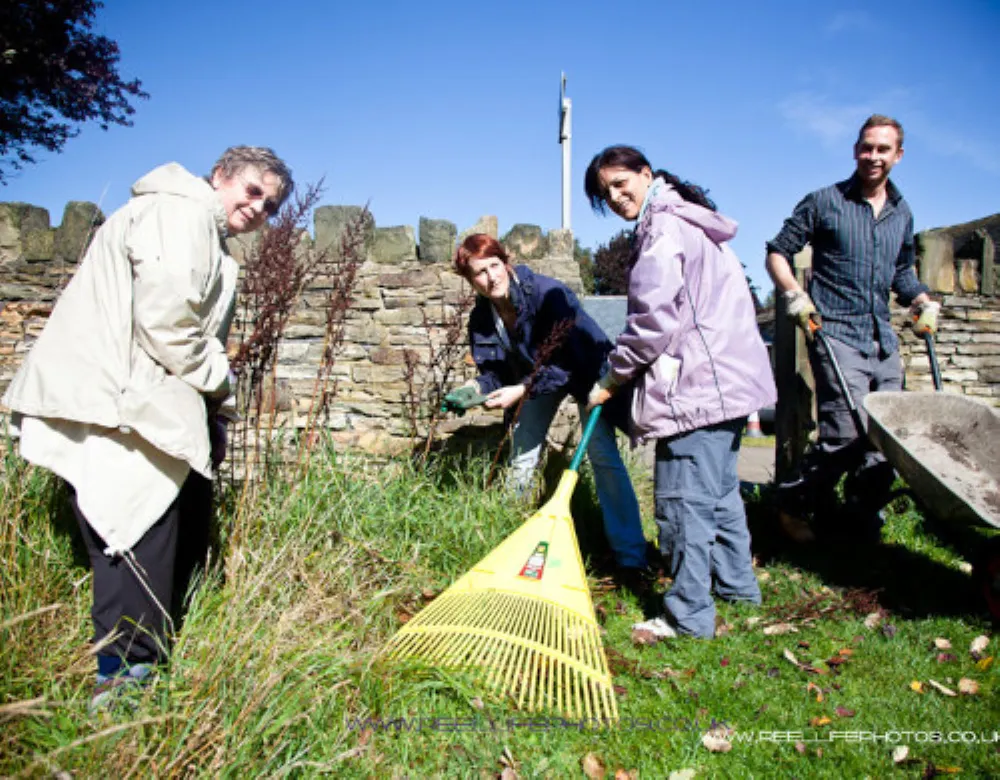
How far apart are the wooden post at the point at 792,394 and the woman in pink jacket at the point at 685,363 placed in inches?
68.4

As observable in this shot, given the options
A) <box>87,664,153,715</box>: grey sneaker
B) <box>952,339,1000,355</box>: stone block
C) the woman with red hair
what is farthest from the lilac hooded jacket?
<box>952,339,1000,355</box>: stone block

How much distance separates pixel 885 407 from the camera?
10.2 ft

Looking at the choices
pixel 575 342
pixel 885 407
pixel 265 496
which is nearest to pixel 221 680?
pixel 265 496

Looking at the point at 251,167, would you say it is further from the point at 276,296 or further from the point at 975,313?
the point at 975,313

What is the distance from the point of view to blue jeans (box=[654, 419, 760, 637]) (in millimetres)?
2533

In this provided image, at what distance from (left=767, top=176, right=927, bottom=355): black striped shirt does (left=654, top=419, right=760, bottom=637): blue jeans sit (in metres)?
1.33

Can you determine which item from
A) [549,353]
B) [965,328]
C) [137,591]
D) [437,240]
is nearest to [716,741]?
[549,353]

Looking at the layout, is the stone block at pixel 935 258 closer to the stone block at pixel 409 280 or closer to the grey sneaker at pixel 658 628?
the stone block at pixel 409 280

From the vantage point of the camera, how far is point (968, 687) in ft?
7.64

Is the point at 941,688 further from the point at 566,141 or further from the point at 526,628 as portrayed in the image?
the point at 566,141

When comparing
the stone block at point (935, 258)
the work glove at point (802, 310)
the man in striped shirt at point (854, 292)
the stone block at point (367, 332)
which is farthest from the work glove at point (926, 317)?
the stone block at point (367, 332)

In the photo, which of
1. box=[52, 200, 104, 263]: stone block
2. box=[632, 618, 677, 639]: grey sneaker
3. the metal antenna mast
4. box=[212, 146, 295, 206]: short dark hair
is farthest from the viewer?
the metal antenna mast

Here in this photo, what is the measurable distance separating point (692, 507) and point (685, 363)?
0.56 meters

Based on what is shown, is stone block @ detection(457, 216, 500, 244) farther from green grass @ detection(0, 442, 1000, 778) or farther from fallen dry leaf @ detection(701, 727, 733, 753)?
fallen dry leaf @ detection(701, 727, 733, 753)
